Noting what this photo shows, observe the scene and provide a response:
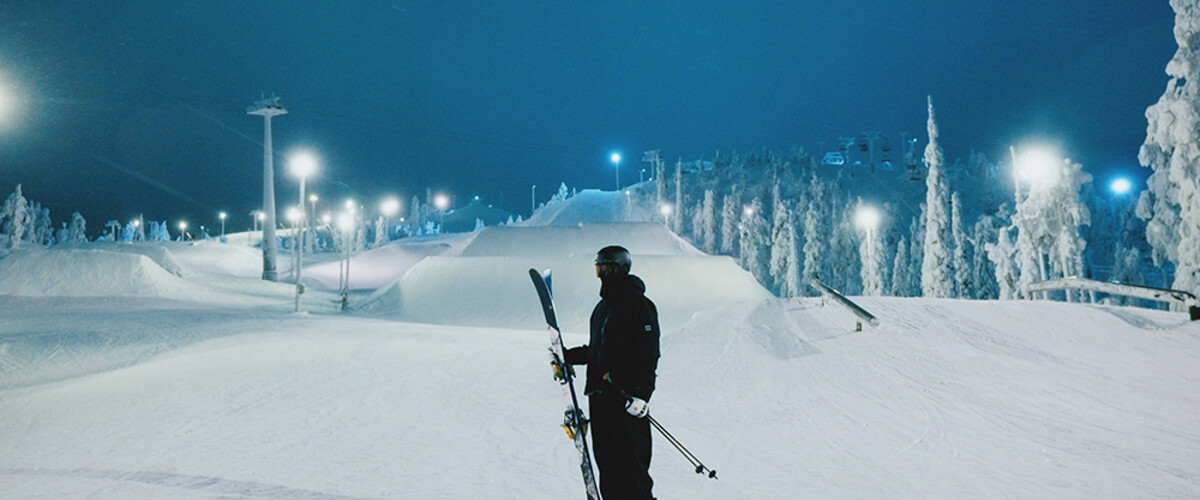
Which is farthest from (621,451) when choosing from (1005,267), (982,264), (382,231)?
(382,231)

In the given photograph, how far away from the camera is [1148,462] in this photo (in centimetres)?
602

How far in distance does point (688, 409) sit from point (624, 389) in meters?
5.10

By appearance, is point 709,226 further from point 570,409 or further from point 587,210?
point 570,409

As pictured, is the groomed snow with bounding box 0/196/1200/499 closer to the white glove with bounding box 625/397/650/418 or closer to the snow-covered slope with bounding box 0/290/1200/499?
the snow-covered slope with bounding box 0/290/1200/499

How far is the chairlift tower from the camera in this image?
49.0 meters

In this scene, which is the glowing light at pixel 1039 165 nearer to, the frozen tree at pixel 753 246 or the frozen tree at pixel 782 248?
the frozen tree at pixel 782 248

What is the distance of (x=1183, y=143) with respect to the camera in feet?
62.8

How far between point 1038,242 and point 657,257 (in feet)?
69.0

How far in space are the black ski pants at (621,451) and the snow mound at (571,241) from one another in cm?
3845

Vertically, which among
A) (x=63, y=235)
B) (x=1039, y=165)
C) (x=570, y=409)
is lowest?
(x=570, y=409)

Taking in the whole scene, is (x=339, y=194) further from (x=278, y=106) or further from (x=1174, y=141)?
(x=1174, y=141)

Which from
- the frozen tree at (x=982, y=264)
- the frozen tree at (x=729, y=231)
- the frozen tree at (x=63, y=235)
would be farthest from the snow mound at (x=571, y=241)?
the frozen tree at (x=63, y=235)

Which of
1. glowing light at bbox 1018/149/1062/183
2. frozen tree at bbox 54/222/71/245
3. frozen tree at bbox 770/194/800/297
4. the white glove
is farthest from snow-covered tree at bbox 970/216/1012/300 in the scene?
frozen tree at bbox 54/222/71/245

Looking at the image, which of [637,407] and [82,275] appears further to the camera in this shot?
[82,275]
